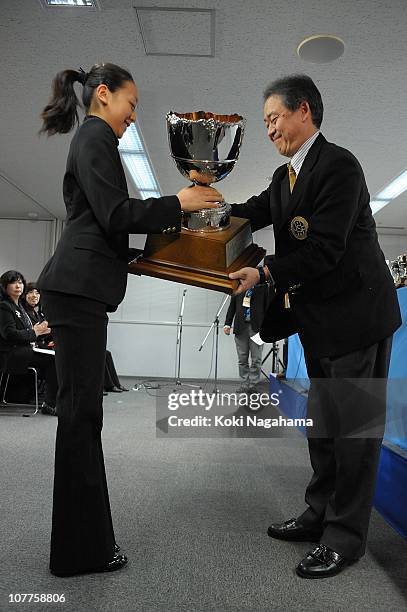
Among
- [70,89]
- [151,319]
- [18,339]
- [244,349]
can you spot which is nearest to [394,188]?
[244,349]

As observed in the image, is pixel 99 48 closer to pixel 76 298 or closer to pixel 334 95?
pixel 334 95

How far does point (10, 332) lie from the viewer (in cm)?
388

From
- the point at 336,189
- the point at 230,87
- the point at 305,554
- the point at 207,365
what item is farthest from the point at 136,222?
the point at 207,365

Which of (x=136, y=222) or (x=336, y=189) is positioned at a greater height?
(x=336, y=189)

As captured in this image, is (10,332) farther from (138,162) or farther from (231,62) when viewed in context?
(231,62)

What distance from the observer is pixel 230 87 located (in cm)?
340

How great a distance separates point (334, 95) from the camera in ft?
11.3

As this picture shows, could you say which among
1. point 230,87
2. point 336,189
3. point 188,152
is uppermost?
point 230,87

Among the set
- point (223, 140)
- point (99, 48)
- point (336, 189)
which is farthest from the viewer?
point (99, 48)

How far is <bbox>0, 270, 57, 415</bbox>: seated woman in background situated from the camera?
3.88 metres

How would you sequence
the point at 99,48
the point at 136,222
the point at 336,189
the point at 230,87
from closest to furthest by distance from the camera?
the point at 136,222 < the point at 336,189 < the point at 99,48 < the point at 230,87

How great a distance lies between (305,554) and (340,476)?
1.06ft

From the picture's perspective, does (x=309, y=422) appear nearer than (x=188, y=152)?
No

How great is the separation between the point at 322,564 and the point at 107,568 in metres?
0.58
